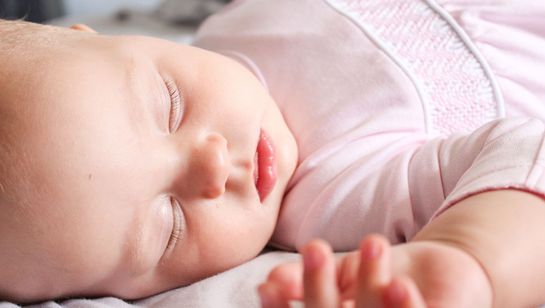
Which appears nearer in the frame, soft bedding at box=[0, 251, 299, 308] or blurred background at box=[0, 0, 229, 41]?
soft bedding at box=[0, 251, 299, 308]

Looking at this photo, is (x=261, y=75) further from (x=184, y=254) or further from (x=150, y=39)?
(x=184, y=254)

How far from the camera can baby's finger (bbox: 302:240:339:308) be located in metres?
0.52

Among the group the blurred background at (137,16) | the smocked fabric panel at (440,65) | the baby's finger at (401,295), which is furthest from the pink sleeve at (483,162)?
the blurred background at (137,16)

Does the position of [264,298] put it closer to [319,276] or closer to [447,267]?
[319,276]

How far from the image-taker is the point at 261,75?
110 centimetres

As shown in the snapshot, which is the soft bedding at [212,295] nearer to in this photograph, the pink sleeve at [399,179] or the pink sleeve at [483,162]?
the pink sleeve at [399,179]

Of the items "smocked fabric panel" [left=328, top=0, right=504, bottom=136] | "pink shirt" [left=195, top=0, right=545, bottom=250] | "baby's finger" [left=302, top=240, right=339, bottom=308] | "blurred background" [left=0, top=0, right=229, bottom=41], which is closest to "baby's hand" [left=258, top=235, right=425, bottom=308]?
"baby's finger" [left=302, top=240, right=339, bottom=308]

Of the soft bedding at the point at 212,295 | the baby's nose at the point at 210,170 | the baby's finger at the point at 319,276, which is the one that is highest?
the baby's finger at the point at 319,276

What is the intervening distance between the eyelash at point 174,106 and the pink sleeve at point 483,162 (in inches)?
11.9

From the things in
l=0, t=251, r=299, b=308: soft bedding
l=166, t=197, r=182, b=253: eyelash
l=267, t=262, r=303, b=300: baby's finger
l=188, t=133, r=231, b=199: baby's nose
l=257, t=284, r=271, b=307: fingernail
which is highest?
l=267, t=262, r=303, b=300: baby's finger

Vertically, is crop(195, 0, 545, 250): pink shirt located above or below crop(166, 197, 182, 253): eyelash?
above

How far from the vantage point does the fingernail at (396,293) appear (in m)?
0.50

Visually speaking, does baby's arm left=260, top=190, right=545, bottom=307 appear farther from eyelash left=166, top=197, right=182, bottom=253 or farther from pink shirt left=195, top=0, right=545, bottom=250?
eyelash left=166, top=197, right=182, bottom=253

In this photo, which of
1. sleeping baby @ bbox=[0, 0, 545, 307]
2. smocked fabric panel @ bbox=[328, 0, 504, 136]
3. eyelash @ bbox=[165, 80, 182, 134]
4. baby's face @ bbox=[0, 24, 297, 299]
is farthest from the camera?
smocked fabric panel @ bbox=[328, 0, 504, 136]
